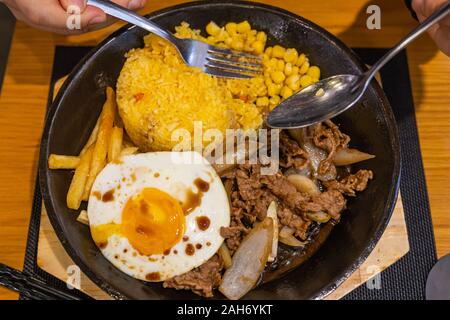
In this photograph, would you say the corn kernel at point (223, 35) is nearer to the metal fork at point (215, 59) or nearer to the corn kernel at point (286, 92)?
the metal fork at point (215, 59)

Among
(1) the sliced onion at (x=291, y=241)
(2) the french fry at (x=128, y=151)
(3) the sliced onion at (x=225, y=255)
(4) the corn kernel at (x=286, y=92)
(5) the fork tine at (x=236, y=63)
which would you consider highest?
(5) the fork tine at (x=236, y=63)

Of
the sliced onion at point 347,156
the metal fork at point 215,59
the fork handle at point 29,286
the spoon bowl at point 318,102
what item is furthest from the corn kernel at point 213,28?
the fork handle at point 29,286

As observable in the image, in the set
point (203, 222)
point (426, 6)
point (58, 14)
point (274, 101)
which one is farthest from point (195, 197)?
point (426, 6)

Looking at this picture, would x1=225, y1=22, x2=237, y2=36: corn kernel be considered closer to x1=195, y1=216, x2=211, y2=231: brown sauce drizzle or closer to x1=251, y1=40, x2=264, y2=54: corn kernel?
x1=251, y1=40, x2=264, y2=54: corn kernel

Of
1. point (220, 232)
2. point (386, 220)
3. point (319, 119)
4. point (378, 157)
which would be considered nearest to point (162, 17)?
point (319, 119)

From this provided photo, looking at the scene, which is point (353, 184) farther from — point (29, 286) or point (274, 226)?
point (29, 286)

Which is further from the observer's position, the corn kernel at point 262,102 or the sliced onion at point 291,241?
the corn kernel at point 262,102

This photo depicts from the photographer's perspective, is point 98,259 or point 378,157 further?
point 378,157
